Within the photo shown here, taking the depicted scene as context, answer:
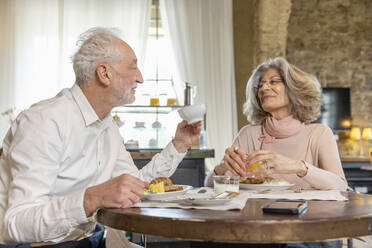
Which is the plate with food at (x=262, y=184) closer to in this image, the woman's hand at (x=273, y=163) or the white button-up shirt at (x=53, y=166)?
the woman's hand at (x=273, y=163)

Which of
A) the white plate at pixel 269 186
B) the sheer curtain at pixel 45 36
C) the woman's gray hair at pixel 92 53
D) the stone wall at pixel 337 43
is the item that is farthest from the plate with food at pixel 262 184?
the stone wall at pixel 337 43

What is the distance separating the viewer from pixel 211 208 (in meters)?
1.15

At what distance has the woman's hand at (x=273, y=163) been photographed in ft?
5.26

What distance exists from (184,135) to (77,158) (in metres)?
0.54

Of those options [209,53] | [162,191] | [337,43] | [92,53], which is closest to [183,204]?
[162,191]

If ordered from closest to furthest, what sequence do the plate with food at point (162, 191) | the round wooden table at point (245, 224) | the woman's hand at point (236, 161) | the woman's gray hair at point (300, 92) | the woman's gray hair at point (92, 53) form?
the round wooden table at point (245, 224), the plate with food at point (162, 191), the woman's gray hair at point (92, 53), the woman's hand at point (236, 161), the woman's gray hair at point (300, 92)

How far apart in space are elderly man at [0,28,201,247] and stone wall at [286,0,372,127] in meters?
7.64

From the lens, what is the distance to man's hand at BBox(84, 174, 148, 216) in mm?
1151

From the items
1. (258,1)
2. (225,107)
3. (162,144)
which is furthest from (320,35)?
(162,144)

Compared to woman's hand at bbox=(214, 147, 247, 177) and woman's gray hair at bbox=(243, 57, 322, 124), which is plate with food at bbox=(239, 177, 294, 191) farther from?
woman's gray hair at bbox=(243, 57, 322, 124)

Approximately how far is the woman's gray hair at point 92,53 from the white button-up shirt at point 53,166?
2.7 inches

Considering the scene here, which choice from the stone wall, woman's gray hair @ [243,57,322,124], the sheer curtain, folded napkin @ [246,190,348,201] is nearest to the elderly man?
folded napkin @ [246,190,348,201]

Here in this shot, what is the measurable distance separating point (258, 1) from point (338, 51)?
11.5ft

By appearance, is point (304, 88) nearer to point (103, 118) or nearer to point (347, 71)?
point (103, 118)
